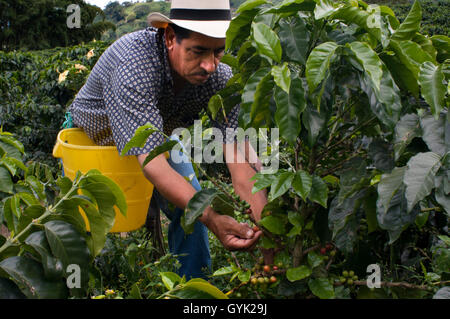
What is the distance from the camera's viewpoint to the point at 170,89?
2.29 m

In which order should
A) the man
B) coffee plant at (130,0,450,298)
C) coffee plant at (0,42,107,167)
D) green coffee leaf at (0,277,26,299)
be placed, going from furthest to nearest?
coffee plant at (0,42,107,167)
the man
coffee plant at (130,0,450,298)
green coffee leaf at (0,277,26,299)

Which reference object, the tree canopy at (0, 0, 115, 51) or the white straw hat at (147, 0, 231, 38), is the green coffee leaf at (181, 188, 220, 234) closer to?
the white straw hat at (147, 0, 231, 38)

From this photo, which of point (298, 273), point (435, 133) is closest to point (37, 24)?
point (298, 273)

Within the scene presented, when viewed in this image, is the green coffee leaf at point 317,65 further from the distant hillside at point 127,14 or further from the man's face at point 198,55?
the distant hillside at point 127,14

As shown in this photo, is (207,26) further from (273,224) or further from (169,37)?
(273,224)

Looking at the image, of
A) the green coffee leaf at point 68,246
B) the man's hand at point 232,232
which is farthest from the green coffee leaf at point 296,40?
the green coffee leaf at point 68,246

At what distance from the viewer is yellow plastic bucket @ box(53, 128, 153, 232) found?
2.25 meters

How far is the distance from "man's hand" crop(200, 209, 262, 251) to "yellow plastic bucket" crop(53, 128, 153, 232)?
804 mm

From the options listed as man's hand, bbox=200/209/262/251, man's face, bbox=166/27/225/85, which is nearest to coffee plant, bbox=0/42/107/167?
man's face, bbox=166/27/225/85

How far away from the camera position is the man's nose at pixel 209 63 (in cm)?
192

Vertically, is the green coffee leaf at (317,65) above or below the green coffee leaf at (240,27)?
below

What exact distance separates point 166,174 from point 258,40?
770mm

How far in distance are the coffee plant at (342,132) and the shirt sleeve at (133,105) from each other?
0.40 m
